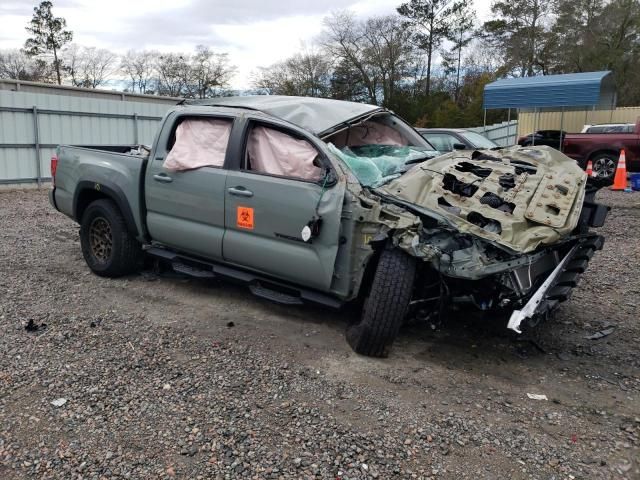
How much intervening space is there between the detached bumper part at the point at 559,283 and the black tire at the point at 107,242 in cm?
373

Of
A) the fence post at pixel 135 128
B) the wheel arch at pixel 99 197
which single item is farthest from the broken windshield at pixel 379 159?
the fence post at pixel 135 128

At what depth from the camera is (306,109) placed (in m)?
4.54

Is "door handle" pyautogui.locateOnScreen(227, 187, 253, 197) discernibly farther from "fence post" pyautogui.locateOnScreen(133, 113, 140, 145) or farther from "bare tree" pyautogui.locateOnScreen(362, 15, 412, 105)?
"bare tree" pyautogui.locateOnScreen(362, 15, 412, 105)

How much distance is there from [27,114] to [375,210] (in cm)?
1249

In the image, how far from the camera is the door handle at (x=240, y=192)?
4.31 m

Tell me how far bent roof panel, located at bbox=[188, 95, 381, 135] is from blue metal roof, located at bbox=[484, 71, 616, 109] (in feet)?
47.1

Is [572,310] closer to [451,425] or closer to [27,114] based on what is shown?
[451,425]

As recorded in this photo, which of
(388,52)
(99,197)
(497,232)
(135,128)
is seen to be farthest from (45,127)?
(388,52)

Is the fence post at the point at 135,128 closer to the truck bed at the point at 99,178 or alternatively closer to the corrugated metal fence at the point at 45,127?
the corrugated metal fence at the point at 45,127

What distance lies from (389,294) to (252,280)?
1.35m

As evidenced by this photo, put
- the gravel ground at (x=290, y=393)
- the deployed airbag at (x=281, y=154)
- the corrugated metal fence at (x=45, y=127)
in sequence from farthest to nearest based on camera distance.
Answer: the corrugated metal fence at (x=45, y=127)
the deployed airbag at (x=281, y=154)
the gravel ground at (x=290, y=393)

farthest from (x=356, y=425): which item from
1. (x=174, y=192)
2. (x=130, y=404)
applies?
(x=174, y=192)

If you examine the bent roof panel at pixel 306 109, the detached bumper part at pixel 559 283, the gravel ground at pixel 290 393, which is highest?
the bent roof panel at pixel 306 109

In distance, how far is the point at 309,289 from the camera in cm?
420
